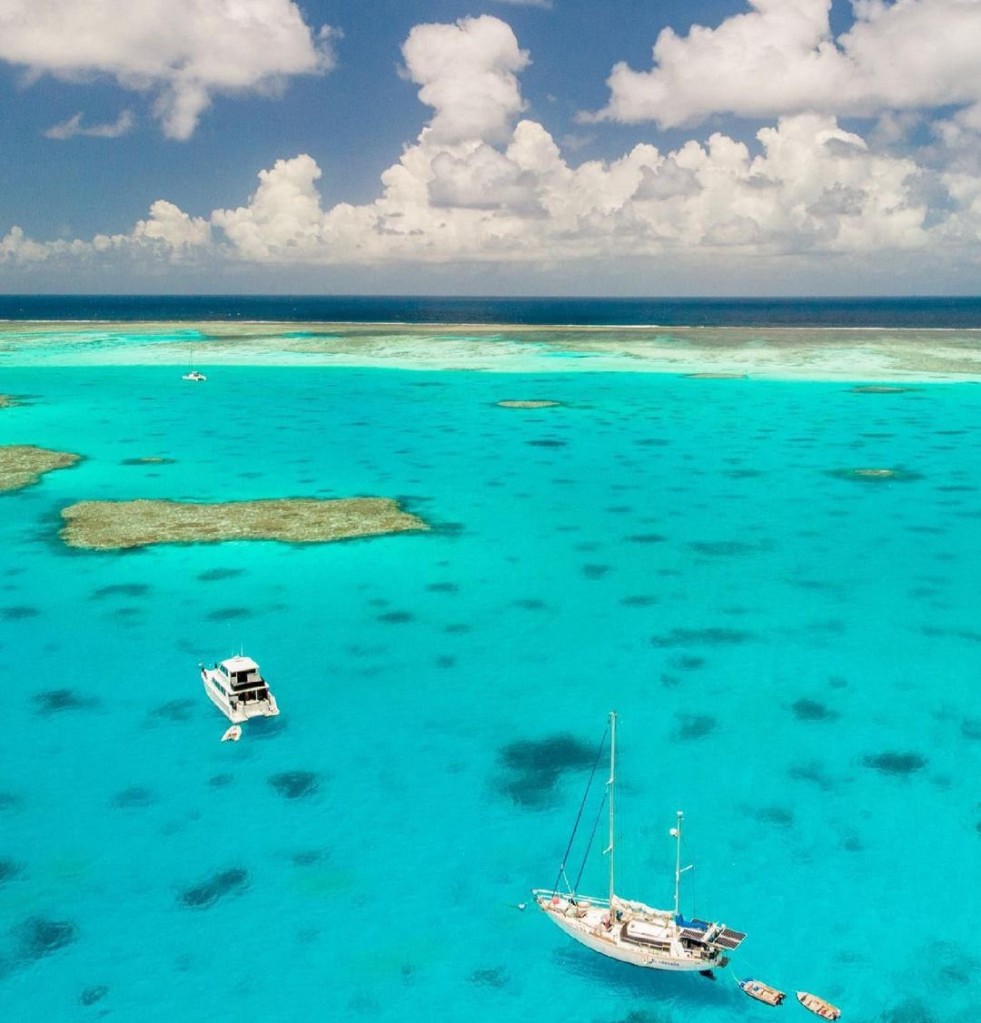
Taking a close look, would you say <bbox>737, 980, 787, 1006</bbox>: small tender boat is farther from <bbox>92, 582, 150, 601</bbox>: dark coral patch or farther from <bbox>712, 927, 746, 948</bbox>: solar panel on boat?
<bbox>92, 582, 150, 601</bbox>: dark coral patch

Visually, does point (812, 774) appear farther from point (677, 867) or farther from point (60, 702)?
point (60, 702)

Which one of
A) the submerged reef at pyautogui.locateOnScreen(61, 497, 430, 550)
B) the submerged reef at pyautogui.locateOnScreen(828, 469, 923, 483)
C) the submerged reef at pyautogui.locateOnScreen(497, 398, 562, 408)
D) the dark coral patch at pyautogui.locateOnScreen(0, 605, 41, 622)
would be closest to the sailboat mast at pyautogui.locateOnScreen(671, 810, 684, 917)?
the dark coral patch at pyautogui.locateOnScreen(0, 605, 41, 622)

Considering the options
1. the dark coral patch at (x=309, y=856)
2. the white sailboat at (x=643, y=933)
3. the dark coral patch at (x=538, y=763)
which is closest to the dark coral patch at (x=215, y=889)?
the dark coral patch at (x=309, y=856)

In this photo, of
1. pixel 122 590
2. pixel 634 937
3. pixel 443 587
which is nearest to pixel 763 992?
pixel 634 937

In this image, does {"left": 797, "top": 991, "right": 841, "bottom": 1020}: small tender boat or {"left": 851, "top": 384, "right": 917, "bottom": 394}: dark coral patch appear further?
{"left": 851, "top": 384, "right": 917, "bottom": 394}: dark coral patch

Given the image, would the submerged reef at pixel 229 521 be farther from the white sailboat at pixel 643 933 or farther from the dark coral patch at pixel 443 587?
the white sailboat at pixel 643 933

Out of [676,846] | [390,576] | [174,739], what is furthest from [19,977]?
[390,576]

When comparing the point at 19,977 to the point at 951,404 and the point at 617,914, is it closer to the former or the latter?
the point at 617,914
